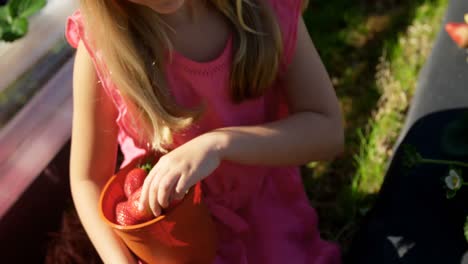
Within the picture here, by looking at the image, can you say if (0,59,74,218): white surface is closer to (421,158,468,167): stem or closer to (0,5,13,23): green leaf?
(0,5,13,23): green leaf

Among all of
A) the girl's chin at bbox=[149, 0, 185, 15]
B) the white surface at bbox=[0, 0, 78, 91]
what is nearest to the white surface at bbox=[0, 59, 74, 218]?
the white surface at bbox=[0, 0, 78, 91]

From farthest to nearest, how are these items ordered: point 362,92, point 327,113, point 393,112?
point 362,92 < point 393,112 < point 327,113

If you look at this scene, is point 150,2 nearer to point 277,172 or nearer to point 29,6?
point 277,172

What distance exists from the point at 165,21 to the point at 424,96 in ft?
2.47

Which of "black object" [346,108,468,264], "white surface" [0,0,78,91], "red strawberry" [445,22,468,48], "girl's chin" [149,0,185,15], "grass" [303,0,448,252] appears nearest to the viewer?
"girl's chin" [149,0,185,15]

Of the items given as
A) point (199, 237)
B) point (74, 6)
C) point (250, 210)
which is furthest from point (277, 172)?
point (74, 6)

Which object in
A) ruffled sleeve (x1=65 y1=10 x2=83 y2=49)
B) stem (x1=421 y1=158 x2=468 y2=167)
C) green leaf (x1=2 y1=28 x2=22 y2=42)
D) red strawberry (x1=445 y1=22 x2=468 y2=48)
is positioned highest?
ruffled sleeve (x1=65 y1=10 x2=83 y2=49)

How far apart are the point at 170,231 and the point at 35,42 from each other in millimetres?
877

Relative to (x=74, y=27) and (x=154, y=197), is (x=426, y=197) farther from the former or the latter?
(x=74, y=27)

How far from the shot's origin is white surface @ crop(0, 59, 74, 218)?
1565 mm

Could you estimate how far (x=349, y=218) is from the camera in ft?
6.15

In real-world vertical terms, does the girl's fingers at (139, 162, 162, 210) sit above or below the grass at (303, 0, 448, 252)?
above

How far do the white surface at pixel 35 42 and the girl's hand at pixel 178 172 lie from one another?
0.72 meters

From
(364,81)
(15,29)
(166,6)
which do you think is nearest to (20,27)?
(15,29)
